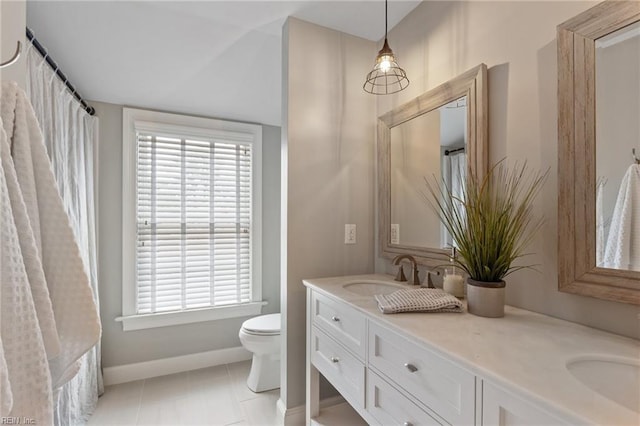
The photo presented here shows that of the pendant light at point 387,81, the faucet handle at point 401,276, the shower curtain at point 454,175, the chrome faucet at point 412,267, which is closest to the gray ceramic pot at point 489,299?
the shower curtain at point 454,175

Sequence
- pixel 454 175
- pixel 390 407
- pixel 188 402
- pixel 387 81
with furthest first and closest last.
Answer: pixel 188 402 → pixel 387 81 → pixel 454 175 → pixel 390 407

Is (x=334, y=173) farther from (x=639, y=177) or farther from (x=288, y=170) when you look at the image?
(x=639, y=177)

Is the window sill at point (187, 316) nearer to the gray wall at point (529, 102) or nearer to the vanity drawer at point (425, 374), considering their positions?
the vanity drawer at point (425, 374)

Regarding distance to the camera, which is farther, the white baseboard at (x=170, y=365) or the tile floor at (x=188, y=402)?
the white baseboard at (x=170, y=365)

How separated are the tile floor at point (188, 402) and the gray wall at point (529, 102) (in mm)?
1728

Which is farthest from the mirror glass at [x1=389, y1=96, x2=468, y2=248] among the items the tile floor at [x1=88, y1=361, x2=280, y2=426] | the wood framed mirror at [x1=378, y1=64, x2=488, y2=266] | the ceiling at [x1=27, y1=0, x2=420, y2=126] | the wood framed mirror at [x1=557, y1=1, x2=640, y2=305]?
the tile floor at [x1=88, y1=361, x2=280, y2=426]

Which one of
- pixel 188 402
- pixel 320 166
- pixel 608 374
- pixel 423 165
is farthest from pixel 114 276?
pixel 608 374

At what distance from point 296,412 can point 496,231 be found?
1523 mm

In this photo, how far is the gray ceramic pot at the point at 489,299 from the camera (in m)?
1.01

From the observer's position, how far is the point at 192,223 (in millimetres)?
2576

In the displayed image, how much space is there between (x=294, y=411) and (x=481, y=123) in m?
1.83

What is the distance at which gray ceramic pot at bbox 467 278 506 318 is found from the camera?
101 centimetres

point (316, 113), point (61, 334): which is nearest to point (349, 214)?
point (316, 113)

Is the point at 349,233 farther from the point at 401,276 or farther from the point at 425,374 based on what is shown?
the point at 425,374
